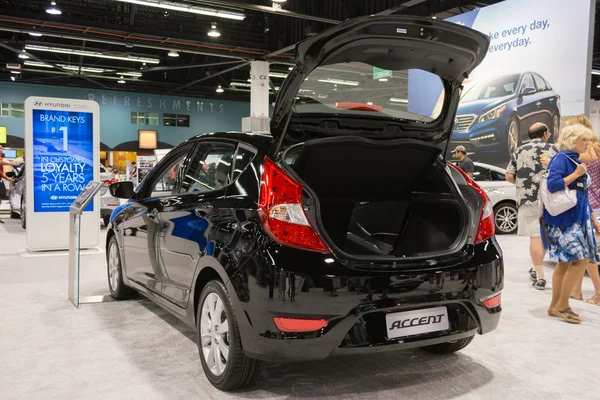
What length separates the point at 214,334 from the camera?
273 centimetres

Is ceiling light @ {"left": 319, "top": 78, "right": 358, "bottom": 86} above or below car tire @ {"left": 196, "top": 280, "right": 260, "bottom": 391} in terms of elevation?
above

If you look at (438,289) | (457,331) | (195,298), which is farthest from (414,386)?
(195,298)

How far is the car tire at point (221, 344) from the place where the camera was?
8.32 ft

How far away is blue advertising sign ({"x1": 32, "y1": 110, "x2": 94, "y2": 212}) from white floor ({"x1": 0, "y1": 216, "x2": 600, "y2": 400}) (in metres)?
3.10

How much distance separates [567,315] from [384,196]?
2033 millimetres

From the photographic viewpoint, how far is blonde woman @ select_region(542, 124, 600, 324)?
3.99m

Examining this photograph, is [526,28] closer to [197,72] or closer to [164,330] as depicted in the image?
[164,330]

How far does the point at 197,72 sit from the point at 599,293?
21841 millimetres

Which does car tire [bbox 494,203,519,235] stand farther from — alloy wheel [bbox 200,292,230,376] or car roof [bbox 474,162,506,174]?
alloy wheel [bbox 200,292,230,376]

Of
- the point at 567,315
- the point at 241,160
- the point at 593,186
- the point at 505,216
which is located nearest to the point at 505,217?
the point at 505,216

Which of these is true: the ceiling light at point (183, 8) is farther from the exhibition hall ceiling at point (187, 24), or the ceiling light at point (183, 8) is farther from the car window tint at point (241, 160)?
the car window tint at point (241, 160)

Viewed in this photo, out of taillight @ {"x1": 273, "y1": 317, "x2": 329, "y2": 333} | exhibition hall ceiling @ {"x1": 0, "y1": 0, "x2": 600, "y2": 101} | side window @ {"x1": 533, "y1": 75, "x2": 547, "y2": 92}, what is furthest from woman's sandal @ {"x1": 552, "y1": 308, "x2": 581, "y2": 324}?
exhibition hall ceiling @ {"x1": 0, "y1": 0, "x2": 600, "y2": 101}


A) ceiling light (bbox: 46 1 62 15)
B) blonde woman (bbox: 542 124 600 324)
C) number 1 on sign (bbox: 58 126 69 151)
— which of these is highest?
ceiling light (bbox: 46 1 62 15)

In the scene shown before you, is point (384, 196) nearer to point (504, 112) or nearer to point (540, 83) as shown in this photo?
point (540, 83)
